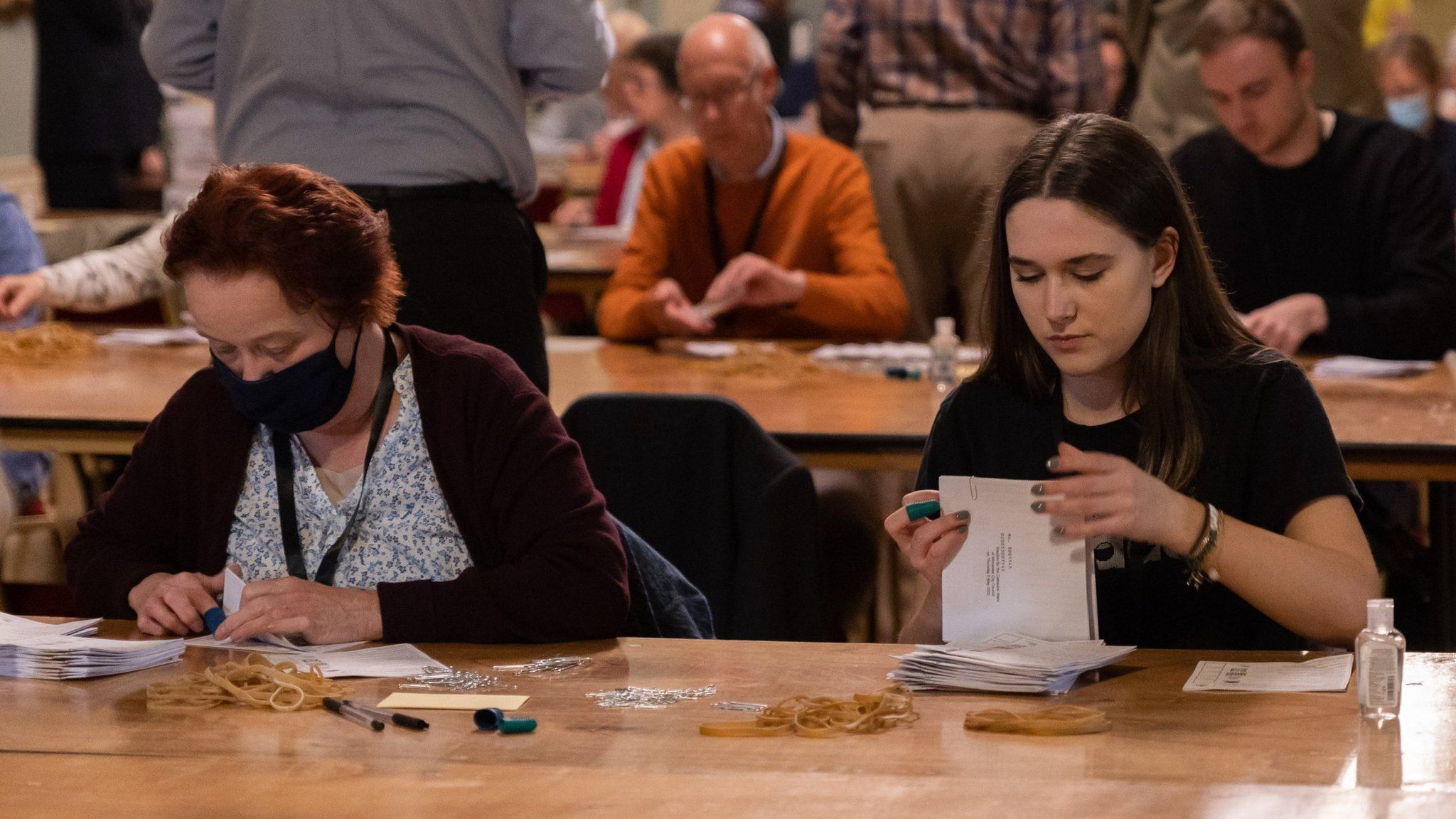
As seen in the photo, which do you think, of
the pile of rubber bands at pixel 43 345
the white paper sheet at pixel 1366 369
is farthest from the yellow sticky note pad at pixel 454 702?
the pile of rubber bands at pixel 43 345

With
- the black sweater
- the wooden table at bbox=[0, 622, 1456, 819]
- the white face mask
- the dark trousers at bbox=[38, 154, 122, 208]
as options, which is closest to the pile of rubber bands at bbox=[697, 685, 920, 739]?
the wooden table at bbox=[0, 622, 1456, 819]

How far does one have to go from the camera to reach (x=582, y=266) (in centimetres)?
544

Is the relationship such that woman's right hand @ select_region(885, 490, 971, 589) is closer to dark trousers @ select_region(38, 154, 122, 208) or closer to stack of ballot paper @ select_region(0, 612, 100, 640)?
stack of ballot paper @ select_region(0, 612, 100, 640)

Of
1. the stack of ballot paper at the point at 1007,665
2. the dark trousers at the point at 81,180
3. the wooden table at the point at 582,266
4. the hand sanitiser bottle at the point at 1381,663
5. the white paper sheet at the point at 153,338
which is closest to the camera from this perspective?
the hand sanitiser bottle at the point at 1381,663

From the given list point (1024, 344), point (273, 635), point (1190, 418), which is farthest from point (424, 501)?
point (1190, 418)

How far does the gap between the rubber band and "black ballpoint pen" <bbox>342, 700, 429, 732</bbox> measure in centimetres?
58

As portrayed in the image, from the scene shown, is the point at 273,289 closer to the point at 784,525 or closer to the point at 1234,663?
the point at 784,525

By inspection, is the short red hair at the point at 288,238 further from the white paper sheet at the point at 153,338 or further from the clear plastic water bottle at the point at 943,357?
the white paper sheet at the point at 153,338

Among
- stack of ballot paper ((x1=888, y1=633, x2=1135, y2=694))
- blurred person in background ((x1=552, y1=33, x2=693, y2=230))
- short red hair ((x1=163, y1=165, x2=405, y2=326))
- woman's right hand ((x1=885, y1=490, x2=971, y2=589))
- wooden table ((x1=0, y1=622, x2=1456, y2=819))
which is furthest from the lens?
blurred person in background ((x1=552, y1=33, x2=693, y2=230))

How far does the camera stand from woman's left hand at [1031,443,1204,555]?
1.84 meters

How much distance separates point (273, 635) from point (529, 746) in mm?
553

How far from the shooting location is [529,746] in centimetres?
172

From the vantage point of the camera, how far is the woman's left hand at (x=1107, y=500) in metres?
1.84

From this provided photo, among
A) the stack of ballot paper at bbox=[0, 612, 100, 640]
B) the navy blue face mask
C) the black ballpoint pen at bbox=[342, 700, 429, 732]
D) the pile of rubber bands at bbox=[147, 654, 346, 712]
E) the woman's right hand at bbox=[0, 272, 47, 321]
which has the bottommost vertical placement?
the black ballpoint pen at bbox=[342, 700, 429, 732]
